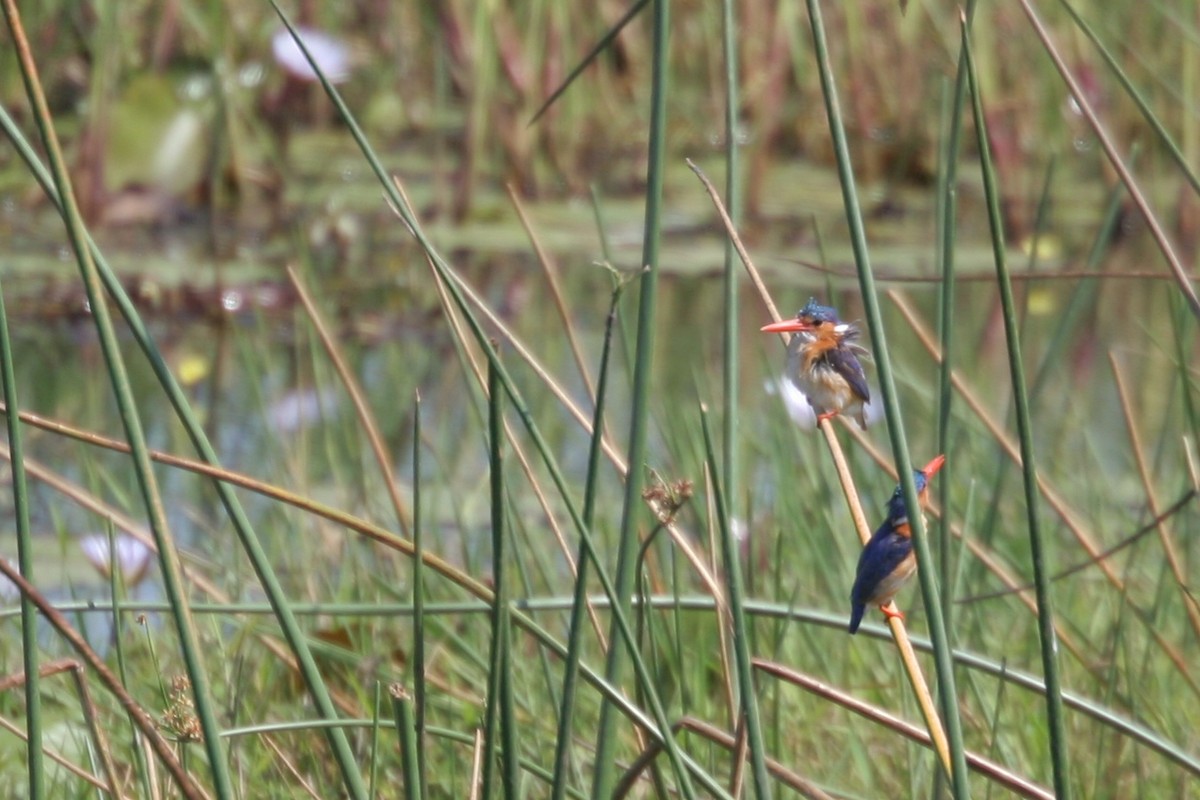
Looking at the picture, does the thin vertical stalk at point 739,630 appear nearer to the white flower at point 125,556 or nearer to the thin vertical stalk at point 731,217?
the thin vertical stalk at point 731,217

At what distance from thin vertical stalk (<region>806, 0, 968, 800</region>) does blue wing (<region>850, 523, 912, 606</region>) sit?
0.04 m

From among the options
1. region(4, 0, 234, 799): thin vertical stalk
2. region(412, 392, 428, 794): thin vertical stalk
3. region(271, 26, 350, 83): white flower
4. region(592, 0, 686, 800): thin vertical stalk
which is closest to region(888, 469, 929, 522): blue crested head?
region(592, 0, 686, 800): thin vertical stalk

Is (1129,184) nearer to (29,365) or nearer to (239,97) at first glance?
(29,365)

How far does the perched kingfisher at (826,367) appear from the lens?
0.84 metres

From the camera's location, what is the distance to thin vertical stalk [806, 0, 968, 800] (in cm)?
73

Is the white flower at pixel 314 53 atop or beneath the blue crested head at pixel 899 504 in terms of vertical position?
atop

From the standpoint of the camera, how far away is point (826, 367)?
0.85m

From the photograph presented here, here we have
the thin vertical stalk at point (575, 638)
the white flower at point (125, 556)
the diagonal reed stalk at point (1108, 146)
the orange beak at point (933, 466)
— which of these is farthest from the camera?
the white flower at point (125, 556)

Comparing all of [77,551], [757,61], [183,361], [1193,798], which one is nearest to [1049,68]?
[757,61]

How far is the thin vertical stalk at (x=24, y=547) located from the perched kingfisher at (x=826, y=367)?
355mm

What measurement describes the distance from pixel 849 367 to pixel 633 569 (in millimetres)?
145

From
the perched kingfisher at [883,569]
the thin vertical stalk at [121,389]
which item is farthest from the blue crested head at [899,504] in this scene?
the thin vertical stalk at [121,389]

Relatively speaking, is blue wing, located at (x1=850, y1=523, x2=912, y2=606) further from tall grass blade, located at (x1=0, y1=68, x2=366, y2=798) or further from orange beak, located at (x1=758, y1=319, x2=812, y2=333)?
tall grass blade, located at (x1=0, y1=68, x2=366, y2=798)

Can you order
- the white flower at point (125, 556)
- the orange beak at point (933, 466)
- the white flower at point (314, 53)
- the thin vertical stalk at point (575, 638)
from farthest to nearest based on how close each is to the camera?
the white flower at point (314, 53)
the white flower at point (125, 556)
the thin vertical stalk at point (575, 638)
the orange beak at point (933, 466)
